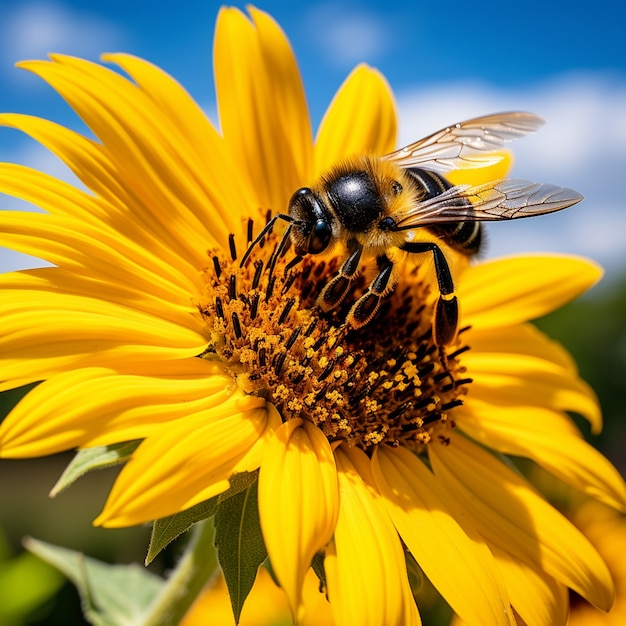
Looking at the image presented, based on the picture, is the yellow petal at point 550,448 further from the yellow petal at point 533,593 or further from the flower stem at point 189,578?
the flower stem at point 189,578

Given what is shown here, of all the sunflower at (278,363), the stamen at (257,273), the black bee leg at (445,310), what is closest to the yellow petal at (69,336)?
the sunflower at (278,363)

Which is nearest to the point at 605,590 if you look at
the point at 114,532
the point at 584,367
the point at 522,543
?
the point at 522,543

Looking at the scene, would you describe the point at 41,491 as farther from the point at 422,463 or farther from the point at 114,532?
the point at 422,463

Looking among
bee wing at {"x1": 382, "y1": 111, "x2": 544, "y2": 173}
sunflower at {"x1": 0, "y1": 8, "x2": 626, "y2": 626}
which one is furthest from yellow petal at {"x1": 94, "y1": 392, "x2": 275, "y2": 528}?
bee wing at {"x1": 382, "y1": 111, "x2": 544, "y2": 173}

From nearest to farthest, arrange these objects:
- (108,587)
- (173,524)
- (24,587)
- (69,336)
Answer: (173,524), (69,336), (108,587), (24,587)

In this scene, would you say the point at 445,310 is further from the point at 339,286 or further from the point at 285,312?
the point at 285,312

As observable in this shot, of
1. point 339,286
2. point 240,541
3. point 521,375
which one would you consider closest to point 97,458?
point 240,541

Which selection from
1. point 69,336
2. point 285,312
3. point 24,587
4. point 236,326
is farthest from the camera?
point 24,587
